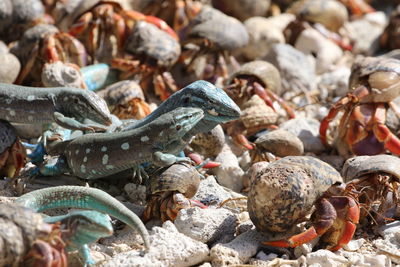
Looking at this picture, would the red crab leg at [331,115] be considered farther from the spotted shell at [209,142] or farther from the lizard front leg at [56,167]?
the lizard front leg at [56,167]

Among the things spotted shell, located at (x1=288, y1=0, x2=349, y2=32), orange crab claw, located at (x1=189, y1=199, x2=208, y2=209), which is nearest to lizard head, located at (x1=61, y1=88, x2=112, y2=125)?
orange crab claw, located at (x1=189, y1=199, x2=208, y2=209)

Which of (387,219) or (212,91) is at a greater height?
(212,91)

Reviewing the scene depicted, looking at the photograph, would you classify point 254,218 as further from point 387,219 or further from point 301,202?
point 387,219

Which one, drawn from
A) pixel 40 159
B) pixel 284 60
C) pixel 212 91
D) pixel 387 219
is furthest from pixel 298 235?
pixel 284 60

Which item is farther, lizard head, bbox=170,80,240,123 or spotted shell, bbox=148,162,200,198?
lizard head, bbox=170,80,240,123

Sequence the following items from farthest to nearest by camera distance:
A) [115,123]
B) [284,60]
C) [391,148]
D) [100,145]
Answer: [284,60], [391,148], [115,123], [100,145]

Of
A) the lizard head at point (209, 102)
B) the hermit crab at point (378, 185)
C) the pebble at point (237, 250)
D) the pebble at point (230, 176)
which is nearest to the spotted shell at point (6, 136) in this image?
the lizard head at point (209, 102)

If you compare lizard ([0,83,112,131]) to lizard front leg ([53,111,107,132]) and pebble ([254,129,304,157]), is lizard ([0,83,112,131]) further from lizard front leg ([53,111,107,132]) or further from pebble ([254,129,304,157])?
pebble ([254,129,304,157])
